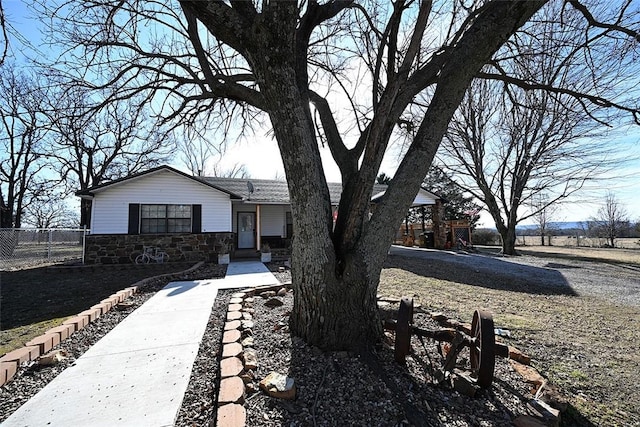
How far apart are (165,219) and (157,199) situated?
2.72 ft

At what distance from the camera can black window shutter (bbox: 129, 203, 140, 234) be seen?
10789 mm

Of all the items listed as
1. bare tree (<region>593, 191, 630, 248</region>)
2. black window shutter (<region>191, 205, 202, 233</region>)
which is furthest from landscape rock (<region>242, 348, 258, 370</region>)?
bare tree (<region>593, 191, 630, 248</region>)

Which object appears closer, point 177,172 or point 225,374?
point 225,374

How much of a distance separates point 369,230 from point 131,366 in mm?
2537

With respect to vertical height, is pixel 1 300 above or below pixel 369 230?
below

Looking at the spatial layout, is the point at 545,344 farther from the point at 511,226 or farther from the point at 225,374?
the point at 511,226

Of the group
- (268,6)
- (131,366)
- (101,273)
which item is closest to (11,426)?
(131,366)

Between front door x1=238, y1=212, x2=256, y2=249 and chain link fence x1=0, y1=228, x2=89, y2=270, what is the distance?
621 cm

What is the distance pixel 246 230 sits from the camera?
15008 mm

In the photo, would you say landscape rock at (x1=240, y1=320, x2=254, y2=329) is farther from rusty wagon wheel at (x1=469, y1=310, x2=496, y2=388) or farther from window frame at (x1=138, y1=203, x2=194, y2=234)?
window frame at (x1=138, y1=203, x2=194, y2=234)

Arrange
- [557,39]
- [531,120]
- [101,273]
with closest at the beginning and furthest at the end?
1. [557,39]
2. [101,273]
3. [531,120]

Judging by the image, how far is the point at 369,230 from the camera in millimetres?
2682

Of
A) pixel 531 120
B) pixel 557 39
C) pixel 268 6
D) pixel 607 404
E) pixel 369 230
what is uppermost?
pixel 531 120

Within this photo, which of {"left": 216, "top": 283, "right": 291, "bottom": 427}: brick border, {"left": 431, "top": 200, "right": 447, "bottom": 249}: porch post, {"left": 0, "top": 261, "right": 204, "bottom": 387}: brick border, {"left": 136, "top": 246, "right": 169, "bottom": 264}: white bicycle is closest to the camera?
{"left": 216, "top": 283, "right": 291, "bottom": 427}: brick border
